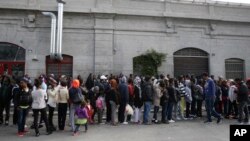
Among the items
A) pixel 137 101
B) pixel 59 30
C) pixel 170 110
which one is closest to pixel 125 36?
pixel 59 30

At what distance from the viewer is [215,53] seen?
21.1 metres

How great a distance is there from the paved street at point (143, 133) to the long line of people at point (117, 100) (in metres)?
0.42

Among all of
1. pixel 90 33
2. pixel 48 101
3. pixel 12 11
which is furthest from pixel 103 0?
pixel 48 101

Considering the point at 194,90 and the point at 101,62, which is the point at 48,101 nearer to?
the point at 194,90

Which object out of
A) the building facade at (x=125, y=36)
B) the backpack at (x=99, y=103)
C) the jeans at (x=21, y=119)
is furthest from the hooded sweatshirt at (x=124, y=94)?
the building facade at (x=125, y=36)

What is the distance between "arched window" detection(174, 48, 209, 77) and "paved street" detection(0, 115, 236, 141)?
9.04 m

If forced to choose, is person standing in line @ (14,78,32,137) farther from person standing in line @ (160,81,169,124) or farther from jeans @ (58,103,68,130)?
person standing in line @ (160,81,169,124)

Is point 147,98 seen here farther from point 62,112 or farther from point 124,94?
point 62,112

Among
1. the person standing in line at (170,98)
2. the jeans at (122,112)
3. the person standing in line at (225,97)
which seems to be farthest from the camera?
the person standing in line at (225,97)

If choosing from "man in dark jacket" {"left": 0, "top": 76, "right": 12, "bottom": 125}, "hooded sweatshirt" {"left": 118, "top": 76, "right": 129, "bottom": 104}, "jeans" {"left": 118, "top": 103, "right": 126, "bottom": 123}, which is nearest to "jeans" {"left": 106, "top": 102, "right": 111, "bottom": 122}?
"jeans" {"left": 118, "top": 103, "right": 126, "bottom": 123}

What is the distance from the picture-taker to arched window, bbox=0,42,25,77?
59.0 feet

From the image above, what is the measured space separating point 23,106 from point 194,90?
7831 mm

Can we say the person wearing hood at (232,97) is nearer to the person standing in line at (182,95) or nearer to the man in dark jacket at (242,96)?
the man in dark jacket at (242,96)

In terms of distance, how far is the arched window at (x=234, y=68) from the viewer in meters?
21.5
